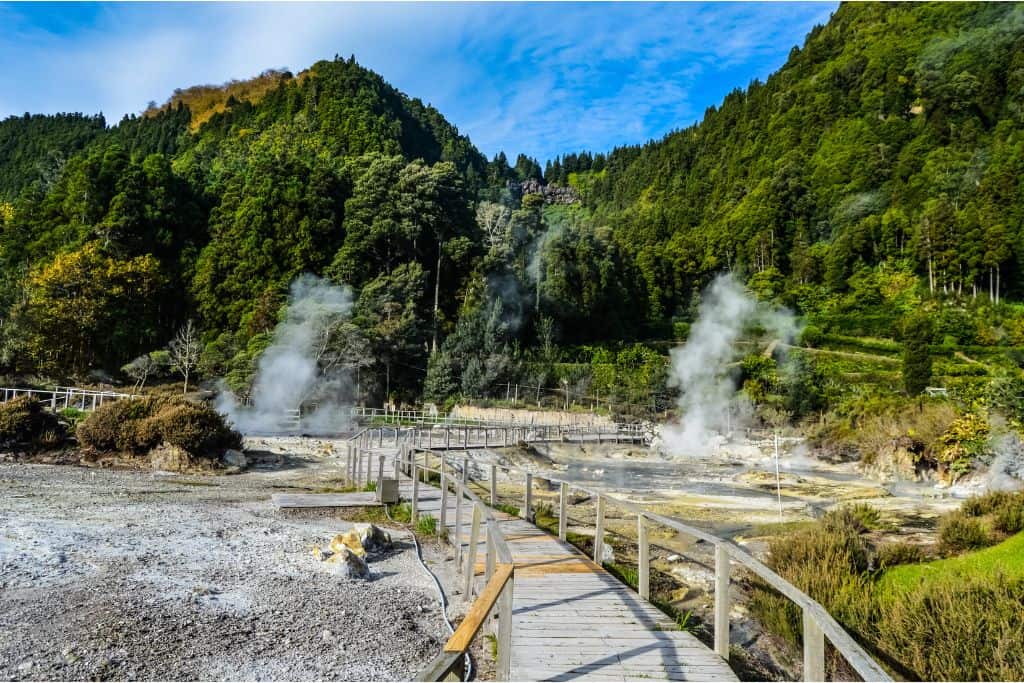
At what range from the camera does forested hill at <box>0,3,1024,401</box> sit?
131 feet

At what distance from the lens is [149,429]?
631 inches

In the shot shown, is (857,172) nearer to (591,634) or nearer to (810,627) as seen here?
(591,634)

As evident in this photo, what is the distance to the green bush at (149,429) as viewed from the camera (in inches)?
627

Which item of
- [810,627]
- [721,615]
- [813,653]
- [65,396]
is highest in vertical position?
[65,396]

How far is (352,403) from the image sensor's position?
1389 inches

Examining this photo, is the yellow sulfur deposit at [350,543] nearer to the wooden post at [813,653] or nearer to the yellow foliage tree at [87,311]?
the wooden post at [813,653]

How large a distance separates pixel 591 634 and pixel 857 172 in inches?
3490

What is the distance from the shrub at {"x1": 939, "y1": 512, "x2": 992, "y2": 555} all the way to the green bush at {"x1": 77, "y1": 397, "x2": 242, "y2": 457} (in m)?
15.1

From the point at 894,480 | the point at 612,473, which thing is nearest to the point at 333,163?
the point at 612,473

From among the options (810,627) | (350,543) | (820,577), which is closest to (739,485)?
(820,577)

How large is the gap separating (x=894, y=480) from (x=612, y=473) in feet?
27.8

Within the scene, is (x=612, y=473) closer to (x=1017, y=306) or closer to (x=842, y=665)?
(x=842, y=665)

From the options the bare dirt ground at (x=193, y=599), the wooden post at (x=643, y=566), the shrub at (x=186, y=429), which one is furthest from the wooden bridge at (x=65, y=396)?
the wooden post at (x=643, y=566)

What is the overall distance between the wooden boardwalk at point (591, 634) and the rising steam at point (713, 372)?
26.8m
